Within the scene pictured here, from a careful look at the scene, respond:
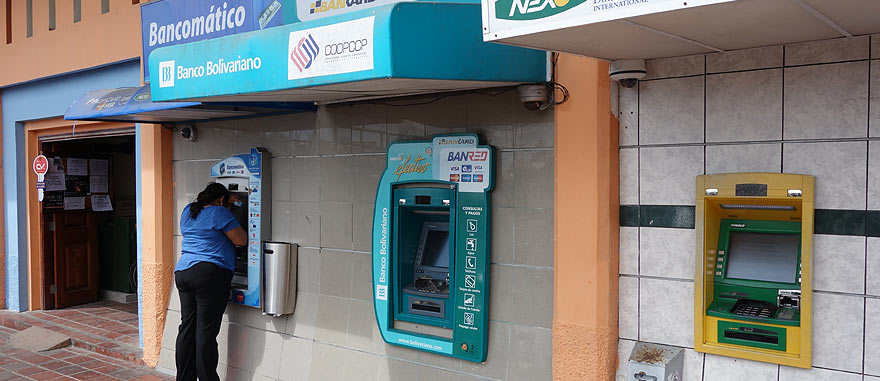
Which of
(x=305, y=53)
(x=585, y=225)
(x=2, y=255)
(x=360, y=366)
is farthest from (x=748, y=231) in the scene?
(x=2, y=255)

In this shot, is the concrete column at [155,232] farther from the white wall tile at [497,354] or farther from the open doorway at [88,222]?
the white wall tile at [497,354]

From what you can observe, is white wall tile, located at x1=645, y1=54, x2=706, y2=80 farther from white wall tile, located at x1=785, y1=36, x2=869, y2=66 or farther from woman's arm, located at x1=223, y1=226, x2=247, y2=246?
woman's arm, located at x1=223, y1=226, x2=247, y2=246

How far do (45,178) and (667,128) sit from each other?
798cm

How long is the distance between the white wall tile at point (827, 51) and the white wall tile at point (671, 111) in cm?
45

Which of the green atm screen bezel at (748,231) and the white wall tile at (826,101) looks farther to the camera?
the green atm screen bezel at (748,231)

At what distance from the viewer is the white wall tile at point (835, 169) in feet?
10.6

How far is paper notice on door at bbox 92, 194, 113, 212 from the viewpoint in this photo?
937cm

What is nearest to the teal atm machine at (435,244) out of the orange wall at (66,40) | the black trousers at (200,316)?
the black trousers at (200,316)

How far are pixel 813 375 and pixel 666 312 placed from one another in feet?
2.47

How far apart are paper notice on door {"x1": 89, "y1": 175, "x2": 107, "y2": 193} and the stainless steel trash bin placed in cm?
505

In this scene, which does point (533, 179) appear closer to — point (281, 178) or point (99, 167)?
point (281, 178)

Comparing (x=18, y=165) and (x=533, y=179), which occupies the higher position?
(x=18, y=165)

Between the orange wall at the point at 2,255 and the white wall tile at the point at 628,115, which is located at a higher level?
the white wall tile at the point at 628,115

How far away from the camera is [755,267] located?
138 inches
